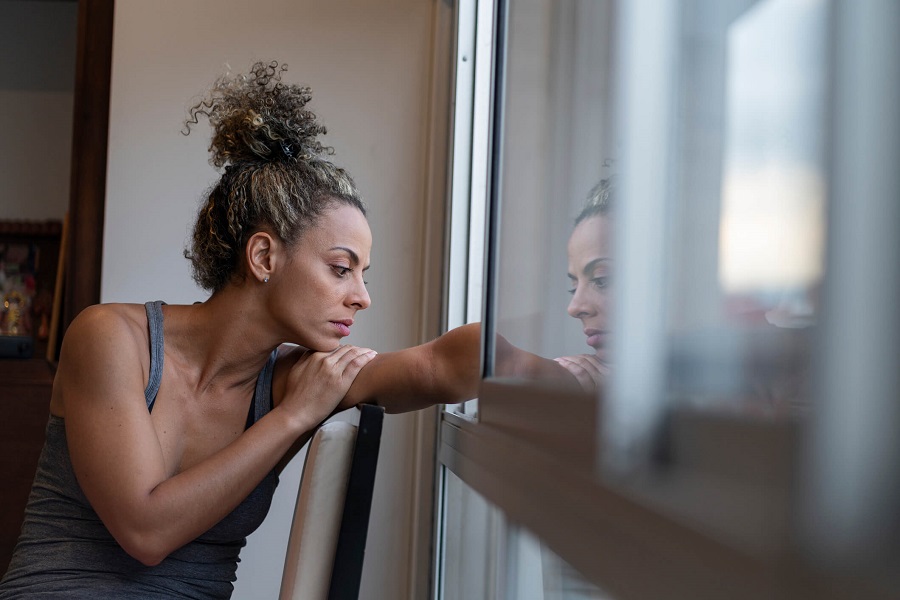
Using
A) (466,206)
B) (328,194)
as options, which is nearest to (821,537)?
(328,194)

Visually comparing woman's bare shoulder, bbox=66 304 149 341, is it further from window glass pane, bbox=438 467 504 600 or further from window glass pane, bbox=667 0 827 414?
window glass pane, bbox=667 0 827 414

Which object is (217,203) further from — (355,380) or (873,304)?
(873,304)

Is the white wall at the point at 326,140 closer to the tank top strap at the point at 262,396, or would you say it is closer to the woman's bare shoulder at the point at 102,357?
the tank top strap at the point at 262,396

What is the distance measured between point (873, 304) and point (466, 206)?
1802 mm

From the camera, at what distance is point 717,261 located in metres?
0.40

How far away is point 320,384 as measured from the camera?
1.36 meters

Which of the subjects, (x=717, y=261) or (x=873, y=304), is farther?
(x=717, y=261)

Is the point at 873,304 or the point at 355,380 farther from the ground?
the point at 873,304

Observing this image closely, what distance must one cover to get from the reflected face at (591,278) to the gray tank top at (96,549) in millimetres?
888

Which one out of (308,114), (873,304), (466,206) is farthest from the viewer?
(466,206)

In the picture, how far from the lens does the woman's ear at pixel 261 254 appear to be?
1.41 metres

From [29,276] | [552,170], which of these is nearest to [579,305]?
[552,170]

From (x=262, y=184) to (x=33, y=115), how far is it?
235cm

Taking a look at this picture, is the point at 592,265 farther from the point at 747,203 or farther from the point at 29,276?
the point at 29,276
